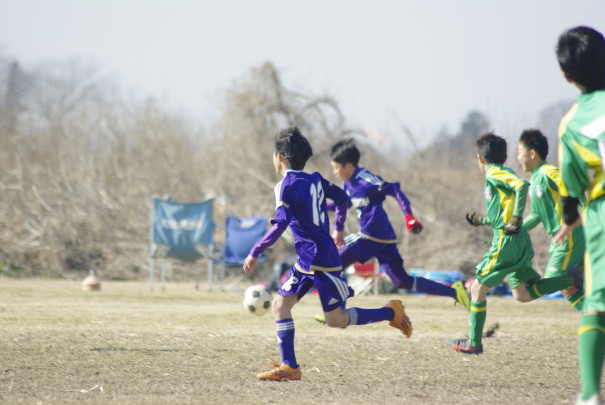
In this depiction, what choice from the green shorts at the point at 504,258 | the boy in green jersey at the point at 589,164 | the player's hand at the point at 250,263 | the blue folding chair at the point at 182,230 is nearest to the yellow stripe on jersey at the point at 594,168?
the boy in green jersey at the point at 589,164

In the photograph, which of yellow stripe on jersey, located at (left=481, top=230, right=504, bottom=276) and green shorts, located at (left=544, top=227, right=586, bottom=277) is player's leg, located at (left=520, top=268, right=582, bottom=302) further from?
yellow stripe on jersey, located at (left=481, top=230, right=504, bottom=276)

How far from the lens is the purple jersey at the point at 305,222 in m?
4.68

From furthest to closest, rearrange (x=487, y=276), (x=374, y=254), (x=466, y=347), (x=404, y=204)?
1. (x=374, y=254)
2. (x=404, y=204)
3. (x=466, y=347)
4. (x=487, y=276)

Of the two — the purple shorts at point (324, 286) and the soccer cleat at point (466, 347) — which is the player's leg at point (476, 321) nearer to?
the soccer cleat at point (466, 347)

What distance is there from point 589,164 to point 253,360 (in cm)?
319

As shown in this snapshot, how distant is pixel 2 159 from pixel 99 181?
3.24 meters

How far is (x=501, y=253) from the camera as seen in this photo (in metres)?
5.66

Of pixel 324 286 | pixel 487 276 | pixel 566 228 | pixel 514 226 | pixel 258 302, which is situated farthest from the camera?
pixel 258 302

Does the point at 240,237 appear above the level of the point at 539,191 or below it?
below

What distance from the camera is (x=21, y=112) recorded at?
3419cm

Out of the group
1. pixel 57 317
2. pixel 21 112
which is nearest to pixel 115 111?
pixel 21 112

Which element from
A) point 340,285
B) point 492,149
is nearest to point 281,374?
point 340,285

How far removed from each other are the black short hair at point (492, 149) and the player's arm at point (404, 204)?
1253 mm

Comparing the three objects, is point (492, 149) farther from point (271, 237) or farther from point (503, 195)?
point (271, 237)
